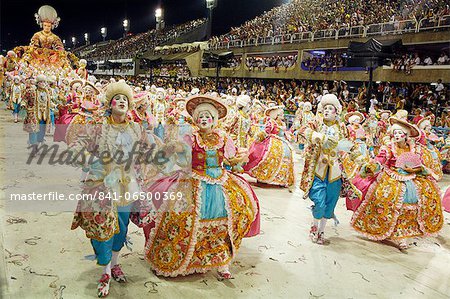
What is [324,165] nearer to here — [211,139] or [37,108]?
[211,139]

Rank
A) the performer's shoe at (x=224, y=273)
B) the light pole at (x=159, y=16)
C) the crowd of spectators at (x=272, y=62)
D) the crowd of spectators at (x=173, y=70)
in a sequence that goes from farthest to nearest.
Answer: the light pole at (x=159, y=16) < the crowd of spectators at (x=173, y=70) < the crowd of spectators at (x=272, y=62) < the performer's shoe at (x=224, y=273)

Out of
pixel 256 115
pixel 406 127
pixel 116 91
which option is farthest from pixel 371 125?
pixel 116 91

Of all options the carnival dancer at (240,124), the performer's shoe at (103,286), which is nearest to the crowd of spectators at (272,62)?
the carnival dancer at (240,124)

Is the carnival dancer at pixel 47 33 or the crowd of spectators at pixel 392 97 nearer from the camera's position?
the carnival dancer at pixel 47 33

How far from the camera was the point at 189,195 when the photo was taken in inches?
139

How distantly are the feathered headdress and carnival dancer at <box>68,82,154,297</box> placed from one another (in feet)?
33.9

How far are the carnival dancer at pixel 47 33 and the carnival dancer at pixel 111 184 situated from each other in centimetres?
1047

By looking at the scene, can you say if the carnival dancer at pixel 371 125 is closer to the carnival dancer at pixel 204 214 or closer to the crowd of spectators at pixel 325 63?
the carnival dancer at pixel 204 214

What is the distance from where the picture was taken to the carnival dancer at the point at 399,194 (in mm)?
4734

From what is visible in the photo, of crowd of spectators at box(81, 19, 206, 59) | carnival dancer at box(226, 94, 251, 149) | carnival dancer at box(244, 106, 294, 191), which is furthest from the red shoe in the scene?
crowd of spectators at box(81, 19, 206, 59)

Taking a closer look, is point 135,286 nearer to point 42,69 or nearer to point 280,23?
point 42,69

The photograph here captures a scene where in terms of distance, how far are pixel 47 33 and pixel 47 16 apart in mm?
510

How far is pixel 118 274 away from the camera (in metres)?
3.44

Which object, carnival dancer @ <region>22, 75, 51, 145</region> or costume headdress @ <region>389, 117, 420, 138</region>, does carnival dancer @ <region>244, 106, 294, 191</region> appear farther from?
carnival dancer @ <region>22, 75, 51, 145</region>
